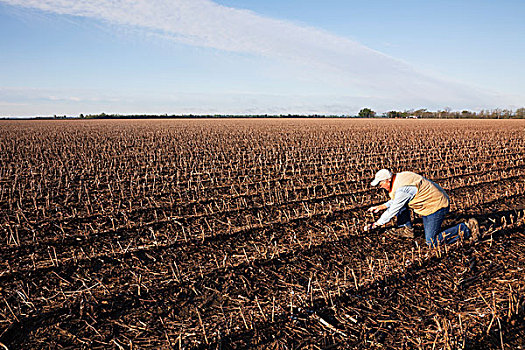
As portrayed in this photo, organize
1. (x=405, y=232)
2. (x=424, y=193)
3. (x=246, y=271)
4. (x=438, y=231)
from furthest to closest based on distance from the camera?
(x=405, y=232) < (x=438, y=231) < (x=424, y=193) < (x=246, y=271)

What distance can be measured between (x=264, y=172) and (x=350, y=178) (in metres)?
2.79

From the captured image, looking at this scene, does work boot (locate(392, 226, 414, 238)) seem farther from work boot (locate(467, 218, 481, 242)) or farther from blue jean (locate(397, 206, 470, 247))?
work boot (locate(467, 218, 481, 242))

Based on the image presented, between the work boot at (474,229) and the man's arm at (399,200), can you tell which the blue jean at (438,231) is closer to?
the work boot at (474,229)

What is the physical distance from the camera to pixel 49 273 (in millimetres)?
4617

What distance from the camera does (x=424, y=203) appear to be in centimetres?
521

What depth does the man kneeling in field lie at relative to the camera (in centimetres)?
505

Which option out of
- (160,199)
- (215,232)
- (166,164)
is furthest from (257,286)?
(166,164)

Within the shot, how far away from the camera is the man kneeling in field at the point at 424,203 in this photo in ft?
16.6

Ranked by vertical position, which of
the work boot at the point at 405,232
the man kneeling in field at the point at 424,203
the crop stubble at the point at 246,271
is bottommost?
the crop stubble at the point at 246,271

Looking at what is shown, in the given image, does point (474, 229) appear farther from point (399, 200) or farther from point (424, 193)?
point (399, 200)

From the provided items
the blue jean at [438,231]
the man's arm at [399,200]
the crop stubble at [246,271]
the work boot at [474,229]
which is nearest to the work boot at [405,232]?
the crop stubble at [246,271]

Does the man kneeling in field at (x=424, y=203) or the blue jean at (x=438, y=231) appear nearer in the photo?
the man kneeling in field at (x=424, y=203)

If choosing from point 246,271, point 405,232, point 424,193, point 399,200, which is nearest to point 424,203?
point 424,193

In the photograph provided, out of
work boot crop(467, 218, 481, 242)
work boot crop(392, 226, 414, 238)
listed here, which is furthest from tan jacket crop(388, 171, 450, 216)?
work boot crop(467, 218, 481, 242)
